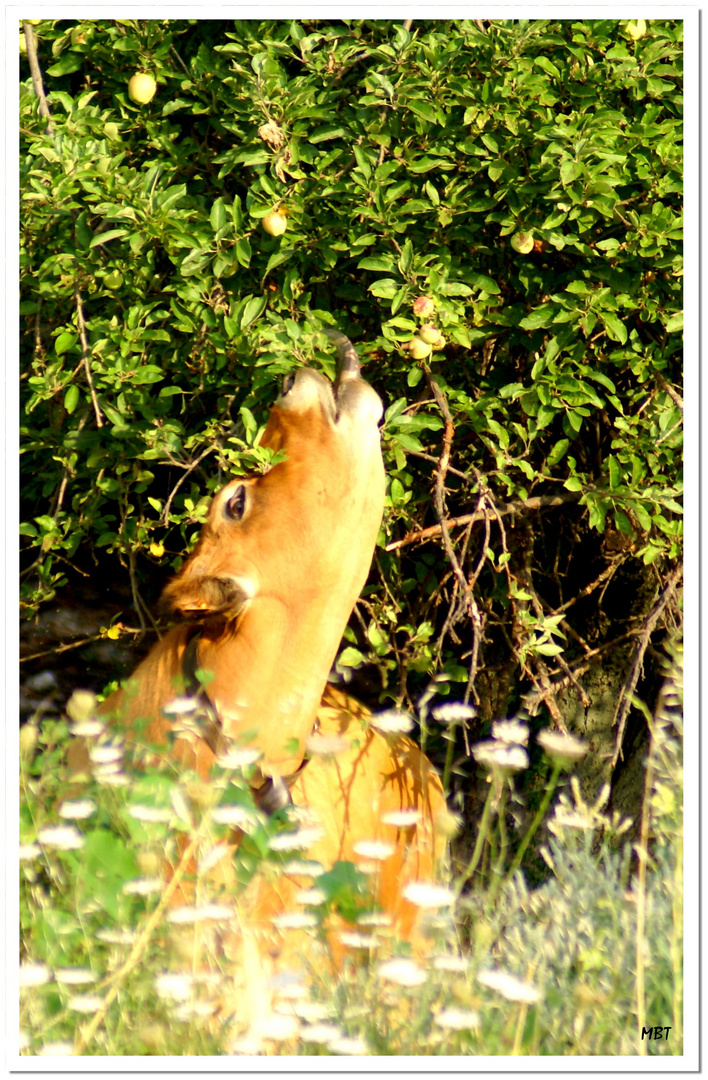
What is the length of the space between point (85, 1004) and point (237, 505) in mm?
1214

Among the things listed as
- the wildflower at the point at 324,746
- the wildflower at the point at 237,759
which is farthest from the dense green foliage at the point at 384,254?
the wildflower at the point at 237,759

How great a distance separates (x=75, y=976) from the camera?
72.4 inches

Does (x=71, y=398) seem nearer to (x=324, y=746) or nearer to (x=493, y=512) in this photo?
(x=493, y=512)

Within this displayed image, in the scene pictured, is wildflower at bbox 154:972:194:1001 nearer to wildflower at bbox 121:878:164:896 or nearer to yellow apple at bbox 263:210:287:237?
wildflower at bbox 121:878:164:896

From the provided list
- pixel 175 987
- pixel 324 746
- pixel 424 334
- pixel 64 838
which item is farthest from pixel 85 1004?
pixel 424 334

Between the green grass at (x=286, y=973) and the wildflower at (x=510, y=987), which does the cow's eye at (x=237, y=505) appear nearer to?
the green grass at (x=286, y=973)

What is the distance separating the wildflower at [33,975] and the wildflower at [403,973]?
590 millimetres

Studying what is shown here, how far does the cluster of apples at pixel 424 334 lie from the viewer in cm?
298

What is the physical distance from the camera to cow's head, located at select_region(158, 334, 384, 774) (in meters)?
2.55

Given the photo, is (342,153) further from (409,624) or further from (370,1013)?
(370,1013)

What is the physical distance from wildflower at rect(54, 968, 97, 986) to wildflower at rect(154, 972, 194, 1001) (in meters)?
0.12
